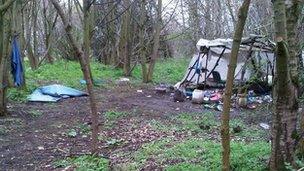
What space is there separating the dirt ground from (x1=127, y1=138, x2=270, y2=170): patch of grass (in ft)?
1.17

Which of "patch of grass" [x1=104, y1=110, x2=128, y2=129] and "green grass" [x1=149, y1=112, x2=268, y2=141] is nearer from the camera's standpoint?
"green grass" [x1=149, y1=112, x2=268, y2=141]

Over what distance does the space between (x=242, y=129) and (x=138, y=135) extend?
1692mm

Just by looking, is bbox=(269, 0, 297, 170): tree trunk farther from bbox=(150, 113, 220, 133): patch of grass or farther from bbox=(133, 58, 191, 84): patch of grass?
bbox=(133, 58, 191, 84): patch of grass

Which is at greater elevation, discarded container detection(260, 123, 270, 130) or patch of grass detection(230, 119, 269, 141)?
patch of grass detection(230, 119, 269, 141)

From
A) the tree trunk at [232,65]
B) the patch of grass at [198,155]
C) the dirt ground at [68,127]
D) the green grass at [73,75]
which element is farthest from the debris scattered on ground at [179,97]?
the tree trunk at [232,65]

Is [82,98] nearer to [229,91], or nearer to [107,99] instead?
[107,99]

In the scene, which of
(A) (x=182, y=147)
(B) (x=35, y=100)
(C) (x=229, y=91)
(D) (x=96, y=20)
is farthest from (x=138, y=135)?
(D) (x=96, y=20)

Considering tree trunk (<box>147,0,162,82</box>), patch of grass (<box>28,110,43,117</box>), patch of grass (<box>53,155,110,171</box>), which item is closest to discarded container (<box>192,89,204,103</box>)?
patch of grass (<box>28,110,43,117</box>)

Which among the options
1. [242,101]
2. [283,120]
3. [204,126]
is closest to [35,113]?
[204,126]

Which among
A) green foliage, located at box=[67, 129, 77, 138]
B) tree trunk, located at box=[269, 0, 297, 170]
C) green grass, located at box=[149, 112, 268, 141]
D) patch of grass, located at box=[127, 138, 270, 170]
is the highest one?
tree trunk, located at box=[269, 0, 297, 170]

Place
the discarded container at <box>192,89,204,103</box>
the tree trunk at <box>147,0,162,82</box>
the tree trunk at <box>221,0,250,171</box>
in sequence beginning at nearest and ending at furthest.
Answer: the tree trunk at <box>221,0,250,171</box>, the discarded container at <box>192,89,204,103</box>, the tree trunk at <box>147,0,162,82</box>

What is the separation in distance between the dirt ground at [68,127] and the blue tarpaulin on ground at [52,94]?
0.34 m

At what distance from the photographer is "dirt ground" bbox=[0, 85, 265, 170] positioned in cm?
615

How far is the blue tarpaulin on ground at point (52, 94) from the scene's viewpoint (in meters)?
11.2
